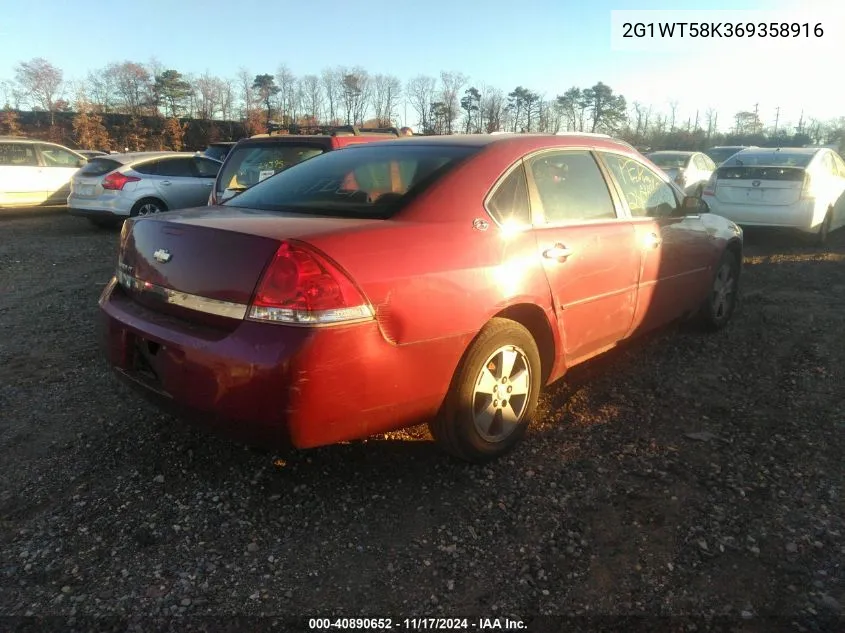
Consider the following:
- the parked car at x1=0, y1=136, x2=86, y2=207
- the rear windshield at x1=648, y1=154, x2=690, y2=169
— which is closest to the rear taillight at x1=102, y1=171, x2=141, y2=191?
the parked car at x1=0, y1=136, x2=86, y2=207

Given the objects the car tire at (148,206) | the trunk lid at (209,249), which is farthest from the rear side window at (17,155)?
the trunk lid at (209,249)

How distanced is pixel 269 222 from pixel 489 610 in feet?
5.61

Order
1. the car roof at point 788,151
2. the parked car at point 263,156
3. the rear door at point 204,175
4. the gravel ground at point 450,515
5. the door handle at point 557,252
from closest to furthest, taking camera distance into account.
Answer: the gravel ground at point 450,515 < the door handle at point 557,252 < the parked car at point 263,156 < the car roof at point 788,151 < the rear door at point 204,175

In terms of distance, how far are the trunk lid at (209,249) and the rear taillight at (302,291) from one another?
45mm

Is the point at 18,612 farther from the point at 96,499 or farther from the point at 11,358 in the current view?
the point at 11,358

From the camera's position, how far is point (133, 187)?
1055cm

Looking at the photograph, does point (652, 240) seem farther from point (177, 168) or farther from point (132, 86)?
point (132, 86)

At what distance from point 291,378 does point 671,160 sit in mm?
13465

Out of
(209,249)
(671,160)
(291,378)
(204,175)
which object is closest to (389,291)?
(291,378)

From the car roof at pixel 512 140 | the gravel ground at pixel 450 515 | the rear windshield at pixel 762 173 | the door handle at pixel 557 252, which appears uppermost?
the car roof at pixel 512 140

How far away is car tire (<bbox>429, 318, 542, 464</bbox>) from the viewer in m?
2.81

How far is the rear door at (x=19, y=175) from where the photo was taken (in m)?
12.4

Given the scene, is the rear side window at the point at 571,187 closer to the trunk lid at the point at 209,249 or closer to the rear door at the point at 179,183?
the trunk lid at the point at 209,249

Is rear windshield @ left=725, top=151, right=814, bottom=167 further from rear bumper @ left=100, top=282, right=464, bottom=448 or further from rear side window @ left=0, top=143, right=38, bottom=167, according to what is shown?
rear side window @ left=0, top=143, right=38, bottom=167
